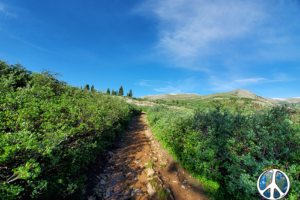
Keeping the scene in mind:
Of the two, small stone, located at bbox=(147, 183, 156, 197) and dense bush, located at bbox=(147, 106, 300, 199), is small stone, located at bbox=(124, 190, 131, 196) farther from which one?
dense bush, located at bbox=(147, 106, 300, 199)

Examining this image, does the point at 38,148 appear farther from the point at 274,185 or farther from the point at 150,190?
the point at 274,185

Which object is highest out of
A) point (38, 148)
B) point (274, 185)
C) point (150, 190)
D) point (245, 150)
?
point (38, 148)

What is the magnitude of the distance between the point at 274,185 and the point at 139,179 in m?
4.95

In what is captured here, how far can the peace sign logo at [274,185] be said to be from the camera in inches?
102

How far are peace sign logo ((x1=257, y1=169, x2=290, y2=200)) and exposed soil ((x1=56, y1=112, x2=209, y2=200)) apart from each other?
275cm

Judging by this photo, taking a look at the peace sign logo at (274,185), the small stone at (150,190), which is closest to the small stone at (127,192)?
the small stone at (150,190)

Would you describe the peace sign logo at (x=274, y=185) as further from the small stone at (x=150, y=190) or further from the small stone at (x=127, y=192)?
the small stone at (x=127, y=192)

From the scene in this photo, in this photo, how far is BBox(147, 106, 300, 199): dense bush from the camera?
333 cm

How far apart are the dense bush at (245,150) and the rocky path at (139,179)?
0.70 m

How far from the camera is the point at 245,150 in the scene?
13.7 feet

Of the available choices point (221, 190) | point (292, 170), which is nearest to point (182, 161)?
point (221, 190)

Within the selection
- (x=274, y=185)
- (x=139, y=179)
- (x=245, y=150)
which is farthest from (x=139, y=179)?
(x=274, y=185)

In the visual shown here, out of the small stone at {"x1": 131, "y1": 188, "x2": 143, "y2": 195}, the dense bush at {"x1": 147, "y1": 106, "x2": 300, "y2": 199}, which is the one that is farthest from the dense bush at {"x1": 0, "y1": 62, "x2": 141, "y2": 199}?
the dense bush at {"x1": 147, "y1": 106, "x2": 300, "y2": 199}

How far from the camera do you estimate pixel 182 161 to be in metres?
6.48
